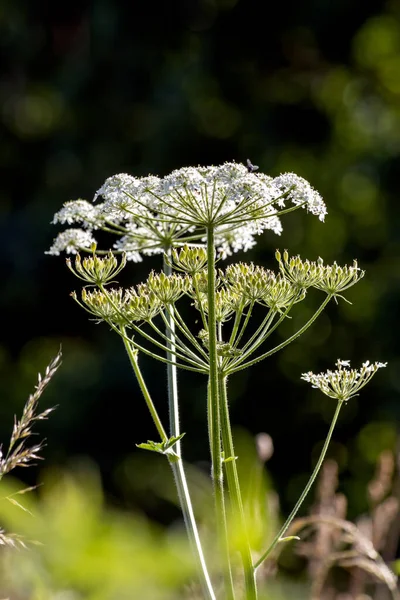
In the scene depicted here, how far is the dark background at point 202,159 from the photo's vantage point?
837cm

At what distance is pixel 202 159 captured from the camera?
895 centimetres

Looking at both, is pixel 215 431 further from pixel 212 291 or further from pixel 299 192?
pixel 299 192

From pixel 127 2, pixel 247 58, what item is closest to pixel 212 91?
pixel 247 58

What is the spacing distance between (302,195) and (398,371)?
691 cm

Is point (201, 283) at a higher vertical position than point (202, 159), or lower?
lower

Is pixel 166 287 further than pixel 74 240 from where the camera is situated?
No

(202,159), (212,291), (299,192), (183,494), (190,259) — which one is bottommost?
(183,494)

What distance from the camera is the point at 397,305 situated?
8258mm

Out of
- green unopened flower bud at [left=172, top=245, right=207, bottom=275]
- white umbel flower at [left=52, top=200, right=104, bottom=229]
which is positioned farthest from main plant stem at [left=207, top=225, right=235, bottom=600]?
white umbel flower at [left=52, top=200, right=104, bottom=229]

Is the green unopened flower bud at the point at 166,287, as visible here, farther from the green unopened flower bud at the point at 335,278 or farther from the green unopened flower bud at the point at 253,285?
the green unopened flower bud at the point at 335,278

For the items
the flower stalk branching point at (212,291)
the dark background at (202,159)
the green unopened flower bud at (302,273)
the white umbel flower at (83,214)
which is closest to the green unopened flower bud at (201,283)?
the flower stalk branching point at (212,291)

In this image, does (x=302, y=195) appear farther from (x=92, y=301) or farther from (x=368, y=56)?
(x=368, y=56)

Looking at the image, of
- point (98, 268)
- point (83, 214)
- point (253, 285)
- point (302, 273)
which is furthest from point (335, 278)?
point (83, 214)

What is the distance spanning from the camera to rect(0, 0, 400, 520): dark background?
27.5 ft
